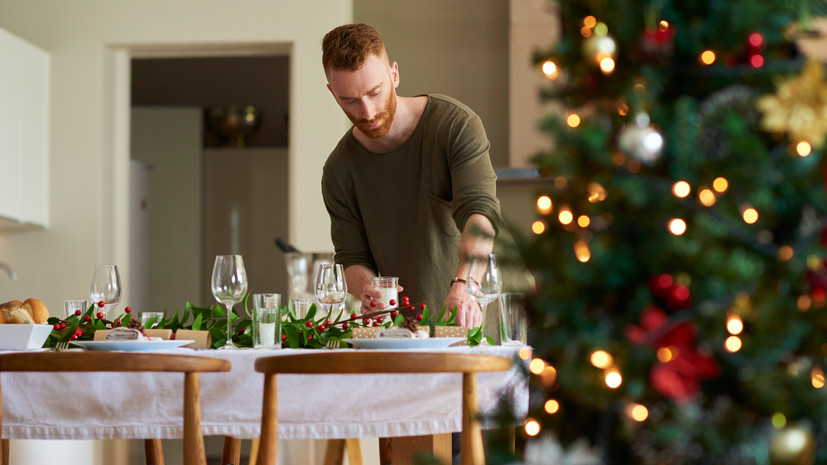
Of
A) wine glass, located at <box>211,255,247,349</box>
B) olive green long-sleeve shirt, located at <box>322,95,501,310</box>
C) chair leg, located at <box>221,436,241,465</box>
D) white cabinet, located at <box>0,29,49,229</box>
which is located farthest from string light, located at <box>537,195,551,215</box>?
white cabinet, located at <box>0,29,49,229</box>

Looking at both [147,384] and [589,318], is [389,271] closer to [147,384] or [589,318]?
[147,384]

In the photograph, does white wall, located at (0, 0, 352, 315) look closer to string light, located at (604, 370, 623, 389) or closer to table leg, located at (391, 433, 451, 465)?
table leg, located at (391, 433, 451, 465)

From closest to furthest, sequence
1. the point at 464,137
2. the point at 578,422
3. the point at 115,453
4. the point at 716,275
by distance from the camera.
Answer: the point at 716,275 < the point at 578,422 < the point at 464,137 < the point at 115,453

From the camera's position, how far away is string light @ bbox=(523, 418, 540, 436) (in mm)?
1070

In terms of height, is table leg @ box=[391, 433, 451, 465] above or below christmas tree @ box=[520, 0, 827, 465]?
below

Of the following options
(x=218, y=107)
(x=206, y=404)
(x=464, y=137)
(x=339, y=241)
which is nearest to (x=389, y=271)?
(x=339, y=241)

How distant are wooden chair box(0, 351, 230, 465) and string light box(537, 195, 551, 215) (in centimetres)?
93

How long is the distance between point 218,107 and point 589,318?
653 cm

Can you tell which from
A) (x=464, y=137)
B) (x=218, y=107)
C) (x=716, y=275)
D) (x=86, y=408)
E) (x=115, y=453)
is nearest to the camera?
(x=716, y=275)

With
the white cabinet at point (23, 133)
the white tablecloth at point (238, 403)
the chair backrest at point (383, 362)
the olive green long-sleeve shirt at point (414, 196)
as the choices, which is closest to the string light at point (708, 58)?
the chair backrest at point (383, 362)

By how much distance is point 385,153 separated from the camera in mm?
2830

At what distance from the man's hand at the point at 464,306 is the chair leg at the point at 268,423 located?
63 centimetres

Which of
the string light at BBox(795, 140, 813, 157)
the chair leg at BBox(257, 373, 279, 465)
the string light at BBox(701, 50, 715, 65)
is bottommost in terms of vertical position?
the chair leg at BBox(257, 373, 279, 465)

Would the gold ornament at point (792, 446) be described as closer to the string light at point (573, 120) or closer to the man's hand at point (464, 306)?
the string light at point (573, 120)
